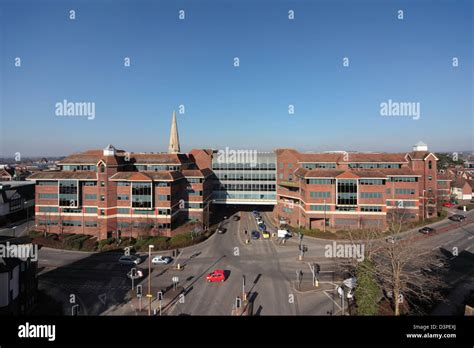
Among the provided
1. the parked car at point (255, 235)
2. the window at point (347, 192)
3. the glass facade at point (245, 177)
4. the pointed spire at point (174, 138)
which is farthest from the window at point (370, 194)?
the pointed spire at point (174, 138)

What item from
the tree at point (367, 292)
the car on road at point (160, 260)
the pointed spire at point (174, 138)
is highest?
the pointed spire at point (174, 138)

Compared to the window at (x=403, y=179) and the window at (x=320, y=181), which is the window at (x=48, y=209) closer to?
the window at (x=320, y=181)

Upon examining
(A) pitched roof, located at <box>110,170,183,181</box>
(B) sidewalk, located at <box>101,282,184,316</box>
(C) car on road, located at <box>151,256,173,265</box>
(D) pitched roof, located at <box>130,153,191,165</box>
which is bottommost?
(B) sidewalk, located at <box>101,282,184,316</box>

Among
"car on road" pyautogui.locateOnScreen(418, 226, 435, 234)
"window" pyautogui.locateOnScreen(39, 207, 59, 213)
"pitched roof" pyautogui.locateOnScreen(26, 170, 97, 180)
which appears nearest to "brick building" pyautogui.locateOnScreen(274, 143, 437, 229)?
"car on road" pyautogui.locateOnScreen(418, 226, 435, 234)

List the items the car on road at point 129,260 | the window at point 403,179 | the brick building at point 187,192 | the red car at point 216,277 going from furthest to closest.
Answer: the window at point 403,179 → the brick building at point 187,192 → the car on road at point 129,260 → the red car at point 216,277

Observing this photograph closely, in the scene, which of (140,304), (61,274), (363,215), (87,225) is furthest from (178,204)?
(363,215)

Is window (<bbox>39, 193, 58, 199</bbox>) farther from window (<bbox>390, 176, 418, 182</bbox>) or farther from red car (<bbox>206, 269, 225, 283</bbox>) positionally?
window (<bbox>390, 176, 418, 182</bbox>)

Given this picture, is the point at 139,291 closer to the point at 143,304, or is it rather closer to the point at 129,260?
the point at 143,304

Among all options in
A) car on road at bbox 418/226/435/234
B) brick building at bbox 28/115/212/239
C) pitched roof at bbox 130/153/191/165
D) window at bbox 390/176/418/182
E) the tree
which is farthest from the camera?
pitched roof at bbox 130/153/191/165
